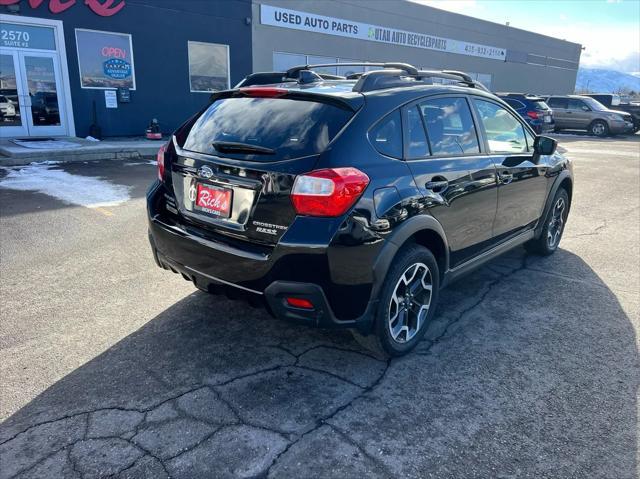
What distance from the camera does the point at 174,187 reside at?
11.3 ft

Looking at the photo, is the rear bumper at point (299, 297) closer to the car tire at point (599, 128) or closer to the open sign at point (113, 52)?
the open sign at point (113, 52)

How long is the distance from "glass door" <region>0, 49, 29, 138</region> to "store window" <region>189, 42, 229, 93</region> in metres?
5.04

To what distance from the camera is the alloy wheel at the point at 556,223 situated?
5.39 metres

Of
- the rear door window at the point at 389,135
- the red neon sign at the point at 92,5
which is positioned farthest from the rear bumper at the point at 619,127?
the rear door window at the point at 389,135

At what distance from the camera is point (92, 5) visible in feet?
44.8

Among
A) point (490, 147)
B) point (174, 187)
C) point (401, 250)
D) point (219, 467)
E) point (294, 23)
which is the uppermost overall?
point (294, 23)

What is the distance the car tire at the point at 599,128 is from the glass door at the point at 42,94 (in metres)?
21.7

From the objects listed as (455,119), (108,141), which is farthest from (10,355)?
(108,141)

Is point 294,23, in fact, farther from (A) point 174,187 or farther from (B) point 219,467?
(B) point 219,467

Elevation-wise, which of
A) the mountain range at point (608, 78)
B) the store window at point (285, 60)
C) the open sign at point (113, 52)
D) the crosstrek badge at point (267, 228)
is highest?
the mountain range at point (608, 78)

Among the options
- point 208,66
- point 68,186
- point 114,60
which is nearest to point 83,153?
point 68,186

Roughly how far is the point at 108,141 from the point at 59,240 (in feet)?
30.3

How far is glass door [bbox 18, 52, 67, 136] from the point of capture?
1314cm

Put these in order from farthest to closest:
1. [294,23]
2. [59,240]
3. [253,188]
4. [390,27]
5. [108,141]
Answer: [390,27] < [294,23] < [108,141] < [59,240] < [253,188]
